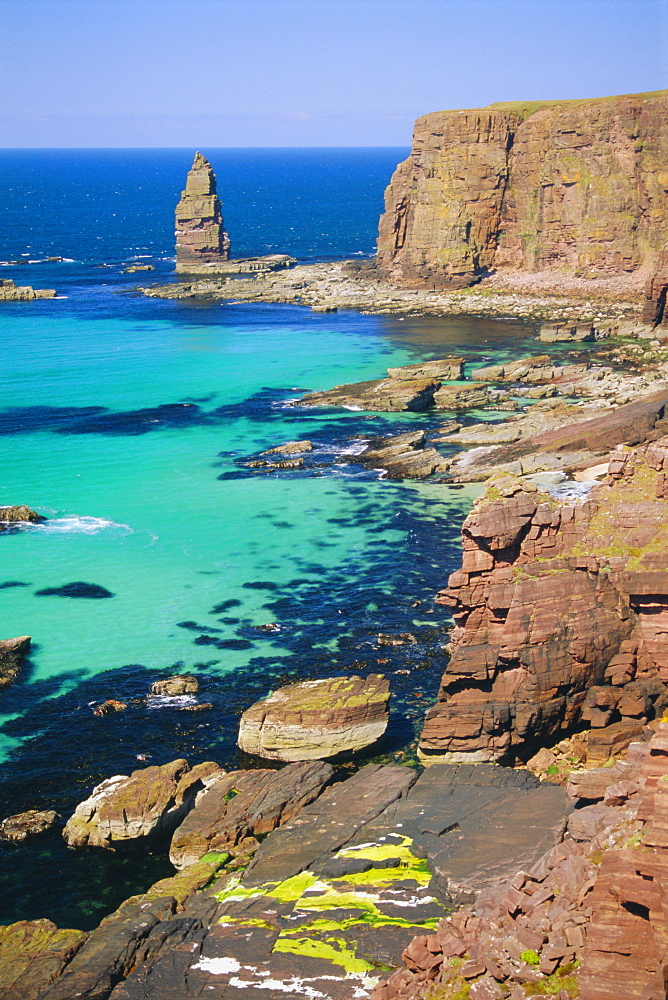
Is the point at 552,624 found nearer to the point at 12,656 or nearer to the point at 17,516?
the point at 12,656

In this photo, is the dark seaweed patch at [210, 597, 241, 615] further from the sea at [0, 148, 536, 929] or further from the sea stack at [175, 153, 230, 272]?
the sea stack at [175, 153, 230, 272]

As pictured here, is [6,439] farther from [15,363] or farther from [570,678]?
[570,678]

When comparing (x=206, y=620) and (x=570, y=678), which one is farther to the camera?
(x=206, y=620)

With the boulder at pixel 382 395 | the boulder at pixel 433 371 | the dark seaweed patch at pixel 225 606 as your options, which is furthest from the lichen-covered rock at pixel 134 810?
the boulder at pixel 433 371

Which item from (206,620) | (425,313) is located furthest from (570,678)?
(425,313)

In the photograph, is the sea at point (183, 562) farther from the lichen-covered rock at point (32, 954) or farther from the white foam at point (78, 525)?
the lichen-covered rock at point (32, 954)

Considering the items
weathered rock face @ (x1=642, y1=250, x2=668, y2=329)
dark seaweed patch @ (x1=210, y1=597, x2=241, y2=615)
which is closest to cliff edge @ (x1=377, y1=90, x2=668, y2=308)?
weathered rock face @ (x1=642, y1=250, x2=668, y2=329)

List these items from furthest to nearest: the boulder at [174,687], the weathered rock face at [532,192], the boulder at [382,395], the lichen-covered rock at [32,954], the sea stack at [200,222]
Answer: the sea stack at [200,222]
the weathered rock face at [532,192]
the boulder at [382,395]
the boulder at [174,687]
the lichen-covered rock at [32,954]
